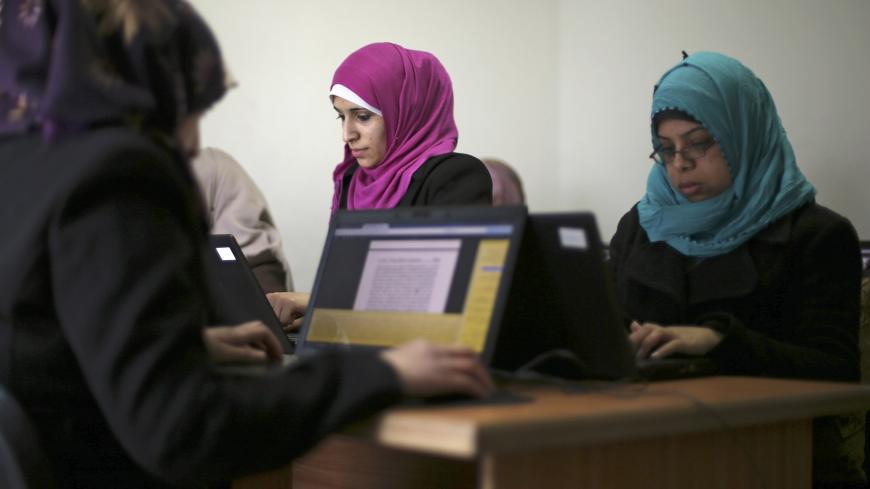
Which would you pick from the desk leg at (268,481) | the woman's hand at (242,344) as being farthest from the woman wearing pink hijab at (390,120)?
the woman's hand at (242,344)

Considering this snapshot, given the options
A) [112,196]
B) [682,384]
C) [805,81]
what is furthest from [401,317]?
[805,81]

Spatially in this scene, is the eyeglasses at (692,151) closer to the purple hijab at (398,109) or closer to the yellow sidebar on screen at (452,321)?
the purple hijab at (398,109)

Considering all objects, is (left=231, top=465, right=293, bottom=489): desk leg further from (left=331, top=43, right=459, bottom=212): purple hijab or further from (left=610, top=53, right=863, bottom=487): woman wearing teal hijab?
(left=331, top=43, right=459, bottom=212): purple hijab

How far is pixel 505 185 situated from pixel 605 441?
291 cm

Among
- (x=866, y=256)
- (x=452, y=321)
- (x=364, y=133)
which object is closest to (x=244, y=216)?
(x=364, y=133)

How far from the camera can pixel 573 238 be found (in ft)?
4.15

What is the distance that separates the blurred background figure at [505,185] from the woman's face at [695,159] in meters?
1.84

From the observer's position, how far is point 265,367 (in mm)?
1290

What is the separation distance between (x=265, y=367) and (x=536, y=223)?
0.37m

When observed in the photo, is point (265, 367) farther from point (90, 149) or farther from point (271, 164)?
point (271, 164)

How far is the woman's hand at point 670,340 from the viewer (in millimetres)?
1508

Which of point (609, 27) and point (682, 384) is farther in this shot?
point (609, 27)

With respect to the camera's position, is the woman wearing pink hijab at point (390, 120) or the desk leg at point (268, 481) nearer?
the desk leg at point (268, 481)

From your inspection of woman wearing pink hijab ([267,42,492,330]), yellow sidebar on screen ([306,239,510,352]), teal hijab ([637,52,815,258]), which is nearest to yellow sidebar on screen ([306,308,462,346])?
yellow sidebar on screen ([306,239,510,352])
